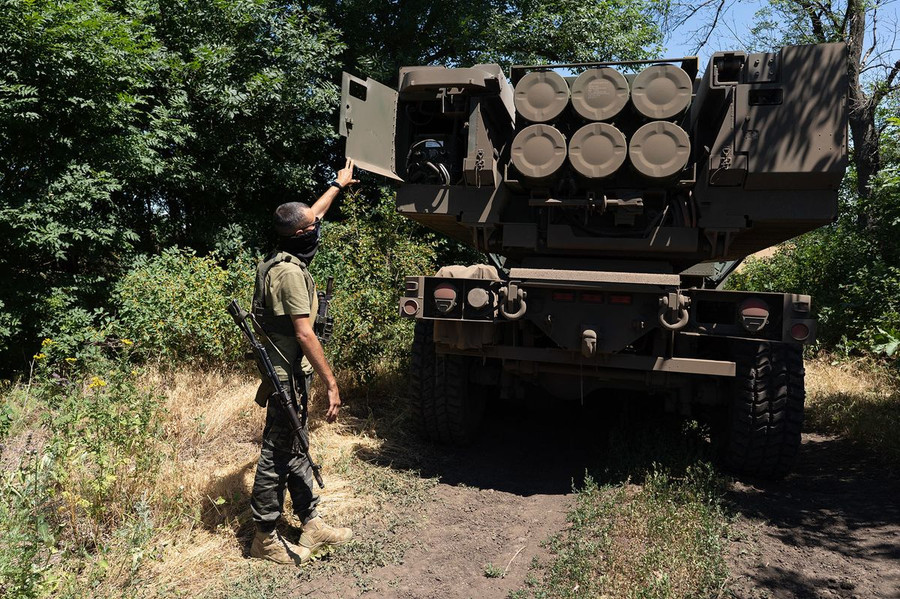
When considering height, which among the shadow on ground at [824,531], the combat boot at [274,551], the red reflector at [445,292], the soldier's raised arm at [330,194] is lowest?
the combat boot at [274,551]

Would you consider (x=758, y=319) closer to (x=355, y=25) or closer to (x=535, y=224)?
(x=535, y=224)

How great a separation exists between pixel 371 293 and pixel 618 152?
9.28ft

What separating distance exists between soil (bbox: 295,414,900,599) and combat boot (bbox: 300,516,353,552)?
0.27 m

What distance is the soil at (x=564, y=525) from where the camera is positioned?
313cm

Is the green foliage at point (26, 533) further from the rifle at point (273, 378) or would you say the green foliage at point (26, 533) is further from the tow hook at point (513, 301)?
the tow hook at point (513, 301)

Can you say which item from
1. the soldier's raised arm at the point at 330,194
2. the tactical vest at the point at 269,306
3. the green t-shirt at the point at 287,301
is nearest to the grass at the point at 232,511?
the green t-shirt at the point at 287,301

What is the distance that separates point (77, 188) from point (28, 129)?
738 mm

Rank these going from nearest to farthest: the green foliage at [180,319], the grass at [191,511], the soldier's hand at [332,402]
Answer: the grass at [191,511], the soldier's hand at [332,402], the green foliage at [180,319]

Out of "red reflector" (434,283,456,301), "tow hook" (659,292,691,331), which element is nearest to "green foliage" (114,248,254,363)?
"red reflector" (434,283,456,301)

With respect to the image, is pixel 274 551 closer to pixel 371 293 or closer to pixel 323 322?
pixel 323 322

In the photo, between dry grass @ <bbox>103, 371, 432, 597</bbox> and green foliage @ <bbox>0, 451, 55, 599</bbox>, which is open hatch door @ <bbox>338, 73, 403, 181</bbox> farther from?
green foliage @ <bbox>0, 451, 55, 599</bbox>

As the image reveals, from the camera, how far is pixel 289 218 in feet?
11.2

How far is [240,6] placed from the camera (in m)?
9.04

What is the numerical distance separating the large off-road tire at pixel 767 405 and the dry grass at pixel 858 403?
4.34 ft
